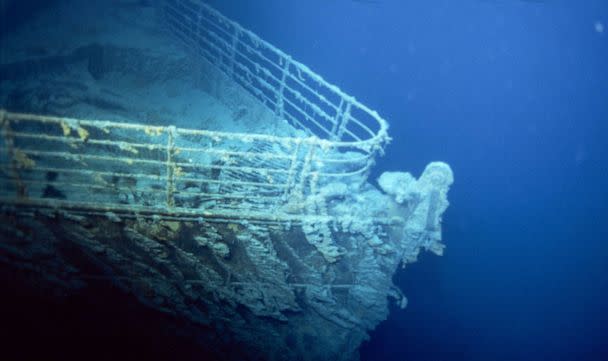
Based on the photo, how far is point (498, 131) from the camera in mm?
16734

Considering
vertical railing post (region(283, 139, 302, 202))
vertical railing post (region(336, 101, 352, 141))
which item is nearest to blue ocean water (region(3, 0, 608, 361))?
vertical railing post (region(336, 101, 352, 141))

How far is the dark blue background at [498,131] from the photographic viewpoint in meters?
13.7

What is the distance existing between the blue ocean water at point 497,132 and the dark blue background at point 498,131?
55 mm

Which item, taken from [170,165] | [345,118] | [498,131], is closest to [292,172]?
[170,165]

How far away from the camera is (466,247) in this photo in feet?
50.1

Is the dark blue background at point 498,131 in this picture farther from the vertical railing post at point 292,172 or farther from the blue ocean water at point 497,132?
the vertical railing post at point 292,172

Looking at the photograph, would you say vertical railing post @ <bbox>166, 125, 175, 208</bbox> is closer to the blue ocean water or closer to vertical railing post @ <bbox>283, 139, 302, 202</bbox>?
vertical railing post @ <bbox>283, 139, 302, 202</bbox>

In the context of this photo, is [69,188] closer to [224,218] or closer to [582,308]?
[224,218]

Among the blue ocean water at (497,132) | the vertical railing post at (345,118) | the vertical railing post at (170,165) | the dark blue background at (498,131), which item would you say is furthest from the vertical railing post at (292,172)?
the dark blue background at (498,131)

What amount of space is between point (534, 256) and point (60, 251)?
18.4m

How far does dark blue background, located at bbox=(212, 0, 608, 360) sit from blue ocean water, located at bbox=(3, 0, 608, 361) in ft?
0.18

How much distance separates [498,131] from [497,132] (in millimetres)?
62

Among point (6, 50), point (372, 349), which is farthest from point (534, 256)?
point (6, 50)

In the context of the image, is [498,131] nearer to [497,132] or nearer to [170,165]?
[497,132]
